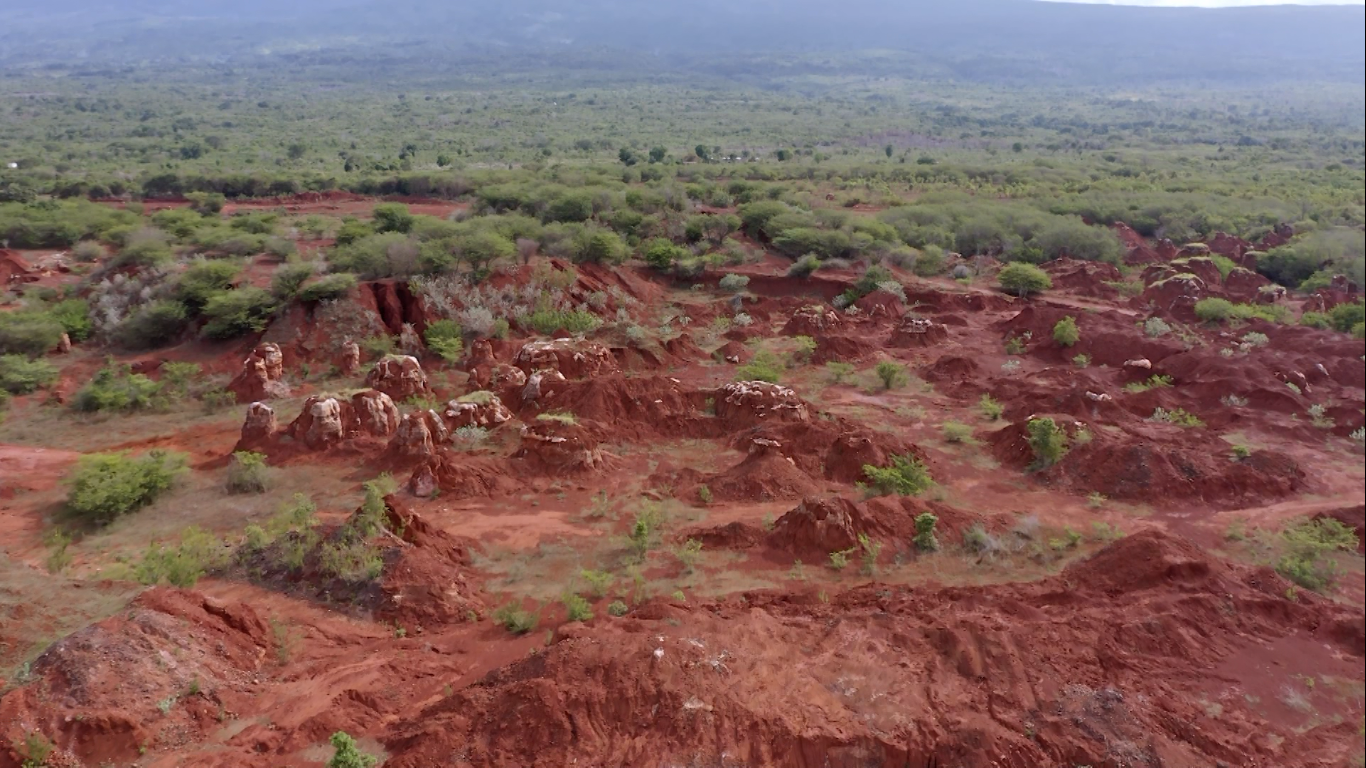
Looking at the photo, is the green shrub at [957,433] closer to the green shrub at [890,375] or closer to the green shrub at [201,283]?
the green shrub at [890,375]

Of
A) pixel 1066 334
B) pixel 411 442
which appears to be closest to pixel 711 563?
pixel 411 442

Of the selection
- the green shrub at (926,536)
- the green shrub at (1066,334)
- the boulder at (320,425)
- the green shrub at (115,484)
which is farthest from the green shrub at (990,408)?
the green shrub at (115,484)

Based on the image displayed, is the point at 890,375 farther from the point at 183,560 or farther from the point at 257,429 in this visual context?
the point at 183,560

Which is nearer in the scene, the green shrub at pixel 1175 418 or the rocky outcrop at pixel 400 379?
the green shrub at pixel 1175 418

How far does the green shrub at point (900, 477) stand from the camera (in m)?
12.4

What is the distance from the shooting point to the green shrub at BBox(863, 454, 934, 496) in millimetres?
12422

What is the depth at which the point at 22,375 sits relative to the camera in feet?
54.7

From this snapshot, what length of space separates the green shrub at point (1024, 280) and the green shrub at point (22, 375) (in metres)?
27.7

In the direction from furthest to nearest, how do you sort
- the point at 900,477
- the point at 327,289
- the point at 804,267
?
the point at 804,267 → the point at 327,289 → the point at 900,477

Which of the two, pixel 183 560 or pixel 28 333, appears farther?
pixel 28 333

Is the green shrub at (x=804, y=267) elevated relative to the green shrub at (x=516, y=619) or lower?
elevated

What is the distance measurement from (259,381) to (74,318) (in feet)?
24.4

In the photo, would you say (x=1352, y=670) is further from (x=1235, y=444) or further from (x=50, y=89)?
(x=50, y=89)

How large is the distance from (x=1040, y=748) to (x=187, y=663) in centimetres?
820
